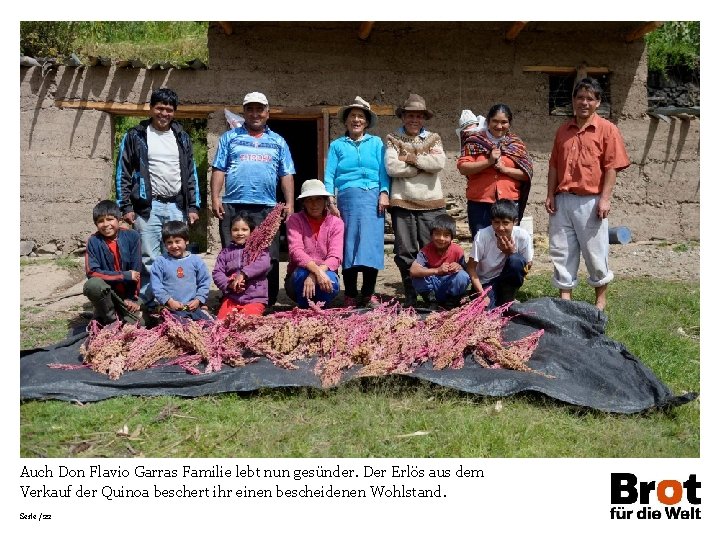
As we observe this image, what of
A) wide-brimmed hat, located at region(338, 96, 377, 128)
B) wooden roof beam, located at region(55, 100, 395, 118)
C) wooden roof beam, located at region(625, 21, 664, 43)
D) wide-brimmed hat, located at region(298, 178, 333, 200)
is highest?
wooden roof beam, located at region(625, 21, 664, 43)

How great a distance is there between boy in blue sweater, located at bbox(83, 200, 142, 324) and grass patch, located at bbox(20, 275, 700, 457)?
135cm

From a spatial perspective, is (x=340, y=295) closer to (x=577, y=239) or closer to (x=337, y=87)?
(x=577, y=239)

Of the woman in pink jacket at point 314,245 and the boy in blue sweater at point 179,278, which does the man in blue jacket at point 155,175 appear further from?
the woman in pink jacket at point 314,245

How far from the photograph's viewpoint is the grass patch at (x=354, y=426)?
351 centimetres

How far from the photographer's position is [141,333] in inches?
183

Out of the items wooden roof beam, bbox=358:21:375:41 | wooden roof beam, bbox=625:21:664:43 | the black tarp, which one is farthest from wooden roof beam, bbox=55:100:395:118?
the black tarp

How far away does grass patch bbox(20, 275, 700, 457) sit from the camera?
11.5 ft

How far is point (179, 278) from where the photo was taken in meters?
5.19

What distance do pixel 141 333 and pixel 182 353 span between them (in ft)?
1.23

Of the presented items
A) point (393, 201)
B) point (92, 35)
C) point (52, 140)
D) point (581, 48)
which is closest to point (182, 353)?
point (393, 201)

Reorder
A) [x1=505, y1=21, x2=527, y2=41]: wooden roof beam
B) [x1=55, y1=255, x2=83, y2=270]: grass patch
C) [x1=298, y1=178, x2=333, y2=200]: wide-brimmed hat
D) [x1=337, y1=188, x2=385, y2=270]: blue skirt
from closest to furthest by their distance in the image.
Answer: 1. [x1=298, y1=178, x2=333, y2=200]: wide-brimmed hat
2. [x1=337, y1=188, x2=385, y2=270]: blue skirt
3. [x1=55, y1=255, x2=83, y2=270]: grass patch
4. [x1=505, y1=21, x2=527, y2=41]: wooden roof beam

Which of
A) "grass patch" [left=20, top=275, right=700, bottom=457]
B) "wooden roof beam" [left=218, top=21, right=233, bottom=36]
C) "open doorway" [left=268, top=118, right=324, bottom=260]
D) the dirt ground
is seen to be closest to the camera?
"grass patch" [left=20, top=275, right=700, bottom=457]

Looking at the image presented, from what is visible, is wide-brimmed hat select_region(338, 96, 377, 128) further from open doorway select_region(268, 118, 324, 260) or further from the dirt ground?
open doorway select_region(268, 118, 324, 260)
